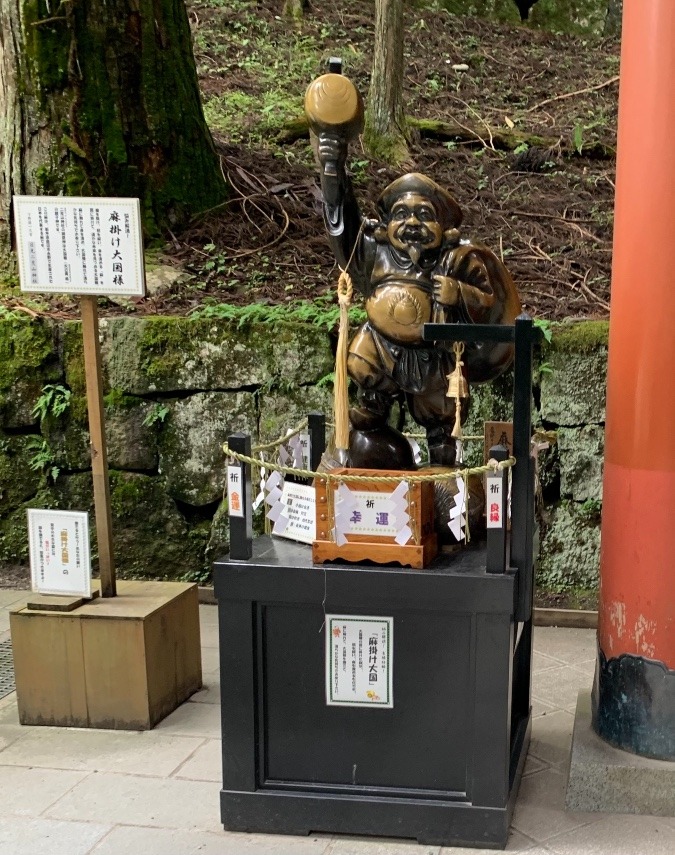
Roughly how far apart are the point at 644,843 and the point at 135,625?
2.07m

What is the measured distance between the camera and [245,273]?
621 cm

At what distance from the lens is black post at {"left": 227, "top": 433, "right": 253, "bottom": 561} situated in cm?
300

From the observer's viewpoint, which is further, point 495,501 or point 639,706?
point 639,706

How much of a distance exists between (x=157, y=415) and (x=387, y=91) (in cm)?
408

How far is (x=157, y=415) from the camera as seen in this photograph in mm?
5418

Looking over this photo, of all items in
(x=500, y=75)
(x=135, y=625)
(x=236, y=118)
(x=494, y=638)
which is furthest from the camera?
(x=500, y=75)

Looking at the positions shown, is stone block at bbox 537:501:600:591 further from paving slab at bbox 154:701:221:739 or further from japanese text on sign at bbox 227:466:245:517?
japanese text on sign at bbox 227:466:245:517

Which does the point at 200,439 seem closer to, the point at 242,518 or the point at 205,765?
the point at 205,765

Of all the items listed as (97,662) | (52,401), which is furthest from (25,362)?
(97,662)

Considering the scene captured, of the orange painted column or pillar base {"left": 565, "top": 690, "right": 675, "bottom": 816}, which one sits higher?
the orange painted column

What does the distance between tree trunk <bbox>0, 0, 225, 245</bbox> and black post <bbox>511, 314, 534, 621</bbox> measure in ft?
13.4

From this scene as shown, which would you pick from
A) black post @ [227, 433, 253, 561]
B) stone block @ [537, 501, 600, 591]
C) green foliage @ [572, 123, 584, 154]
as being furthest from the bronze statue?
green foliage @ [572, 123, 584, 154]

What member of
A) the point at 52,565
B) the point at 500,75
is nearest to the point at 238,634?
the point at 52,565

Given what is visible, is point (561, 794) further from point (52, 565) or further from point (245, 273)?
point (245, 273)
